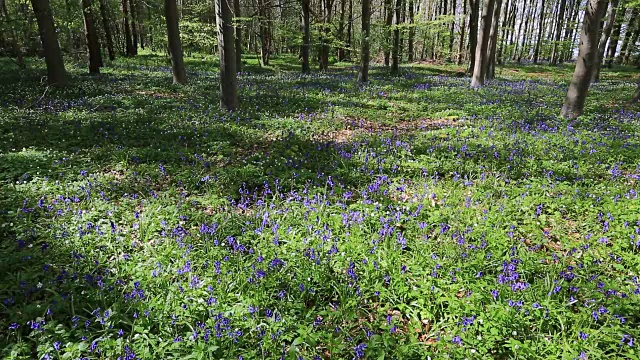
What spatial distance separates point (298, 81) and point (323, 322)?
1606 centimetres

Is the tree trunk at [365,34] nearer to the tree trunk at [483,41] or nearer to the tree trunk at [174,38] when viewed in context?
the tree trunk at [483,41]

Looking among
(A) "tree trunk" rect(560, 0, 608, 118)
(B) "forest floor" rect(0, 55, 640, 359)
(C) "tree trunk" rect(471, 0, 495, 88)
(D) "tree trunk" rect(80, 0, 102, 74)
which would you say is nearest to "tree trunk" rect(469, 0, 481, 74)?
(C) "tree trunk" rect(471, 0, 495, 88)

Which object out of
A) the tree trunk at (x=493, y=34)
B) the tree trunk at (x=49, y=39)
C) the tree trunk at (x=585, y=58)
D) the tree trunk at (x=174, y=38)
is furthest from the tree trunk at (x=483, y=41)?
the tree trunk at (x=49, y=39)

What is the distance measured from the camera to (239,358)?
280 cm

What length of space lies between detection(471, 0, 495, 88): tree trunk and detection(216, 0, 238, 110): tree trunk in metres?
11.1

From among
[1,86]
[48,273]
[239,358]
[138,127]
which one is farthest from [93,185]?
[1,86]

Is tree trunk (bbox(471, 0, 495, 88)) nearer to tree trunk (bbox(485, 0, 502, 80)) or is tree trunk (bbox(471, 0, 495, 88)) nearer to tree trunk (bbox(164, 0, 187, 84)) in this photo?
tree trunk (bbox(485, 0, 502, 80))

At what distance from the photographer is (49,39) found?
12.8 metres

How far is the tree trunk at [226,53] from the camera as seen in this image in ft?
32.6

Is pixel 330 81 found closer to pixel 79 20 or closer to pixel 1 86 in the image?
pixel 79 20

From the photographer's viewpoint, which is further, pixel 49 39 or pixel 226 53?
pixel 49 39

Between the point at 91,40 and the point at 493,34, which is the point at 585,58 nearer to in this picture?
the point at 493,34

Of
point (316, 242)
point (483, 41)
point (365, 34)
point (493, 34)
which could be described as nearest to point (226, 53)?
point (316, 242)

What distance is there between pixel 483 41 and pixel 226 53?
11.6 meters
